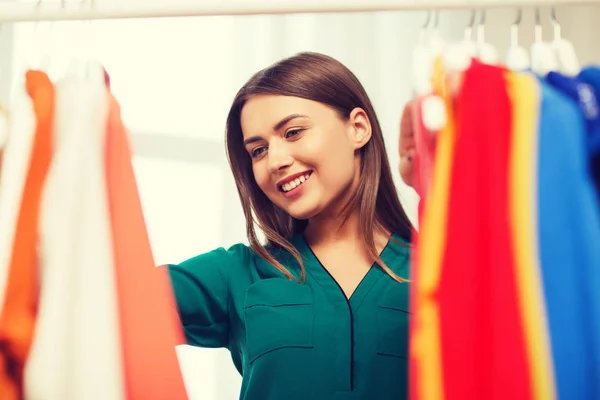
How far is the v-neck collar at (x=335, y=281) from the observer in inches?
37.4

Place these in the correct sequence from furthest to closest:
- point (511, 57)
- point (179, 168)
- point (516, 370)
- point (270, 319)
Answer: point (179, 168), point (270, 319), point (511, 57), point (516, 370)

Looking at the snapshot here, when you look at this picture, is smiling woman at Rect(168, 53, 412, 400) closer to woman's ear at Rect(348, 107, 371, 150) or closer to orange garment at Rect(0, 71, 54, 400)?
woman's ear at Rect(348, 107, 371, 150)

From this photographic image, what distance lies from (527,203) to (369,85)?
109 centimetres

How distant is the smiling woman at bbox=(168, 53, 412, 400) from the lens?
0.92 m

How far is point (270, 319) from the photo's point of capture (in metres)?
0.94

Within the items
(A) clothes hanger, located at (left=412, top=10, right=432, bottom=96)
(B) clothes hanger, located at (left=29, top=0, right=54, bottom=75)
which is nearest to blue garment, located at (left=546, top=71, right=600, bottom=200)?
(A) clothes hanger, located at (left=412, top=10, right=432, bottom=96)

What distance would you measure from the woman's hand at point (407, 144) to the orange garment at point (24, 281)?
42cm

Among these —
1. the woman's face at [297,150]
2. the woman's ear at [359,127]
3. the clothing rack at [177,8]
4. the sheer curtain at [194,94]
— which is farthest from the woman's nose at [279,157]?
the sheer curtain at [194,94]

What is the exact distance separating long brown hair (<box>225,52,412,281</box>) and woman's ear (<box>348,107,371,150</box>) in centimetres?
1

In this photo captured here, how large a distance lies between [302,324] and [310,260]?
0.40 ft

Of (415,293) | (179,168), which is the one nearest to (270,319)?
(415,293)

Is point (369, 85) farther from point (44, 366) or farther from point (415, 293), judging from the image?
point (44, 366)

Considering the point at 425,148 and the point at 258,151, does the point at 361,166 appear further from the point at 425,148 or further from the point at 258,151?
the point at 425,148

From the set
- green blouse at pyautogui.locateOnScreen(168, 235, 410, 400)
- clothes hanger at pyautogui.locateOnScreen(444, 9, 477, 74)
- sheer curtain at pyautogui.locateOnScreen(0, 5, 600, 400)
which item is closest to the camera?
clothes hanger at pyautogui.locateOnScreen(444, 9, 477, 74)
